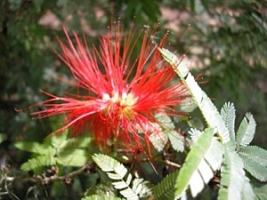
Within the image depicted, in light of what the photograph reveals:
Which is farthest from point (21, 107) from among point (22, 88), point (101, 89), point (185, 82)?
point (185, 82)

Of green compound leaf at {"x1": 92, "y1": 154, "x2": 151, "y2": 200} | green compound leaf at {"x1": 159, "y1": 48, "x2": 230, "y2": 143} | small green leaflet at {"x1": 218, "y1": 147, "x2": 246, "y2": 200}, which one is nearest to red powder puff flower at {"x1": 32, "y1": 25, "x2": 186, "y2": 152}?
green compound leaf at {"x1": 92, "y1": 154, "x2": 151, "y2": 200}

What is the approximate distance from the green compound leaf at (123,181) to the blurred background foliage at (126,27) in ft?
2.37

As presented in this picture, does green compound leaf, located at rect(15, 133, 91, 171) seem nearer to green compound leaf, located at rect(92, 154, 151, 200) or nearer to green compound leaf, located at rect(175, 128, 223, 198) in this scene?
green compound leaf, located at rect(92, 154, 151, 200)

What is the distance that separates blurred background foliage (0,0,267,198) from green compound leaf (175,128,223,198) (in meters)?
0.99

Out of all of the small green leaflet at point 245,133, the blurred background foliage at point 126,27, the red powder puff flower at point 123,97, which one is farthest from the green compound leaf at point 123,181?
the blurred background foliage at point 126,27

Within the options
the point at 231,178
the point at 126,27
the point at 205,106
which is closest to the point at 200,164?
the point at 231,178

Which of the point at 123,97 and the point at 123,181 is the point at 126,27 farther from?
the point at 123,181

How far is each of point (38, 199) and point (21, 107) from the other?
0.88 metres

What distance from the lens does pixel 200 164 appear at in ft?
4.14

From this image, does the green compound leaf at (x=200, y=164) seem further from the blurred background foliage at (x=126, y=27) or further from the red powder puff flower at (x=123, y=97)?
the blurred background foliage at (x=126, y=27)

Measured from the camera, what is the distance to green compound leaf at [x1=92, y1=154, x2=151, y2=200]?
1.64 meters

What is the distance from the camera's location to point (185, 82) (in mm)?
1463

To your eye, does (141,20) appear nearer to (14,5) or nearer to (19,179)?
(14,5)

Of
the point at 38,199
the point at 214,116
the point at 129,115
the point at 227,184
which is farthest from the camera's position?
the point at 38,199
